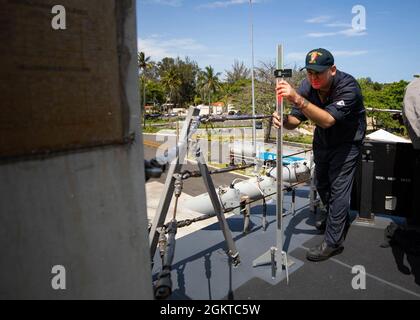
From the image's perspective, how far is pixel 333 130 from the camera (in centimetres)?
338

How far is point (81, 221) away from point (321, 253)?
283 cm

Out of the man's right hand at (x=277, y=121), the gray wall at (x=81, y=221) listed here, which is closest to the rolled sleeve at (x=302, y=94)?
the man's right hand at (x=277, y=121)

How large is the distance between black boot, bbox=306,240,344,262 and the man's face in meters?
1.69

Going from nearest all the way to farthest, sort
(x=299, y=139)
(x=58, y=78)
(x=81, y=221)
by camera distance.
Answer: (x=58, y=78), (x=81, y=221), (x=299, y=139)

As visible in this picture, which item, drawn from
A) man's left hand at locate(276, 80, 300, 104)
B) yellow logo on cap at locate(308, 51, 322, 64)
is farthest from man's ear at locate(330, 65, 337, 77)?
man's left hand at locate(276, 80, 300, 104)

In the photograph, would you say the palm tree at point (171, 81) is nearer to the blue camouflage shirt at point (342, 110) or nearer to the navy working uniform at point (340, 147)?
the blue camouflage shirt at point (342, 110)

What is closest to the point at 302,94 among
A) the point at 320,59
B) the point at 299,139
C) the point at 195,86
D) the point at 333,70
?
the point at 333,70

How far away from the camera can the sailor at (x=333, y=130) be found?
296 centimetres

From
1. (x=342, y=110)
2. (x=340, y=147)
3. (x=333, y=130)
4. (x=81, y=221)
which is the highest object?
(x=342, y=110)

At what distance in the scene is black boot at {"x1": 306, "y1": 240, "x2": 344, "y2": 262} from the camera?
3293 millimetres

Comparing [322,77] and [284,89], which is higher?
[322,77]

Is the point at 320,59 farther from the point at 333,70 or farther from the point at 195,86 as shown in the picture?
the point at 195,86

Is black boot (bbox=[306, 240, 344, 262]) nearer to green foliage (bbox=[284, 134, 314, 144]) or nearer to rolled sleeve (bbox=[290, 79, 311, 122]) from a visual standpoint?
rolled sleeve (bbox=[290, 79, 311, 122])
